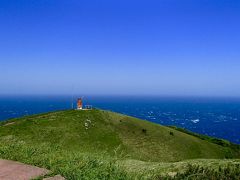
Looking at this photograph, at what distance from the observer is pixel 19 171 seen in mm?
11570

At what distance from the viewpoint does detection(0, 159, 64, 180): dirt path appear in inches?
428

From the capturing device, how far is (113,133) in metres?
48.9

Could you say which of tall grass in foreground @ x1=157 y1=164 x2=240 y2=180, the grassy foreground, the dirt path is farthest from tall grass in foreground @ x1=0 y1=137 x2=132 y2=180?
the grassy foreground

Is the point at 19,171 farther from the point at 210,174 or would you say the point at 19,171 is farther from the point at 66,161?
the point at 210,174

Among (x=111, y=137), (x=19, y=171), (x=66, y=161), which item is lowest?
(x=111, y=137)

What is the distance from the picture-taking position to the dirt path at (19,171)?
10883 millimetres

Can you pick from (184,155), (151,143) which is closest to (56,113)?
(151,143)

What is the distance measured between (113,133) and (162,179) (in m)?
37.2

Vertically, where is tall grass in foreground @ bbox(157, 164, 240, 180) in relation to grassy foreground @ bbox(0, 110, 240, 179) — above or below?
above

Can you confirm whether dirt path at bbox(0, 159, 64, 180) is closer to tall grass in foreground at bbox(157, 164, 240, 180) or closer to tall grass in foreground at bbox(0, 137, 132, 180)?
tall grass in foreground at bbox(0, 137, 132, 180)

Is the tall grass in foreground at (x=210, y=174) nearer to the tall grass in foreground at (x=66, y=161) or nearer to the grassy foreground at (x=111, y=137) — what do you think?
the tall grass in foreground at (x=66, y=161)

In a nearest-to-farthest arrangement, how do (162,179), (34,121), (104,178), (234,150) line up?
(104,178), (162,179), (34,121), (234,150)

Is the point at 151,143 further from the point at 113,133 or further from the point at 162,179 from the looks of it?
the point at 162,179

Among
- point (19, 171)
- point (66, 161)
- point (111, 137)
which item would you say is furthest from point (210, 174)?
point (111, 137)
